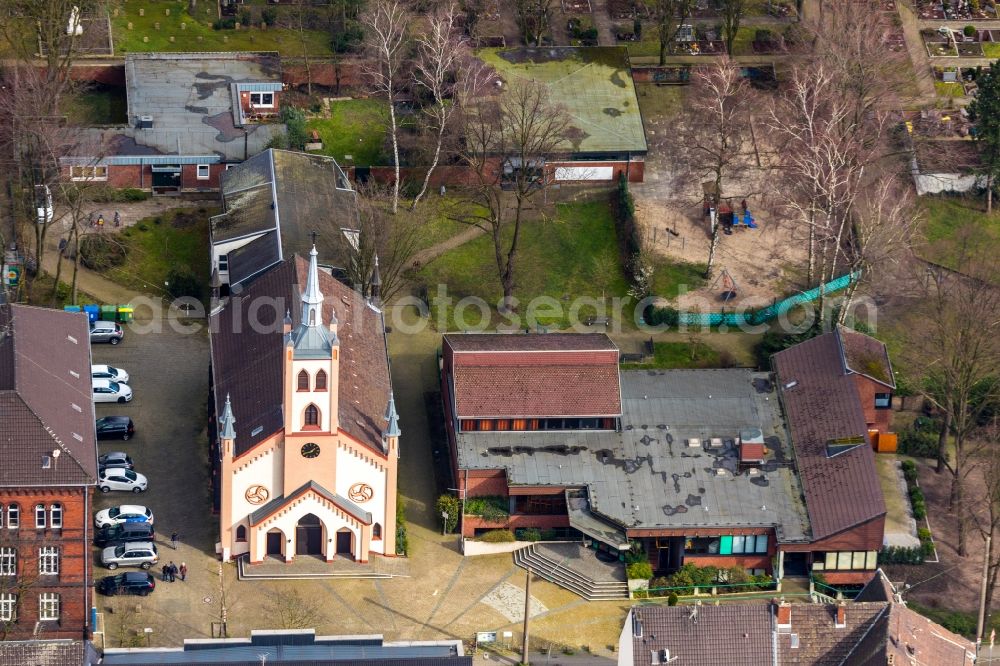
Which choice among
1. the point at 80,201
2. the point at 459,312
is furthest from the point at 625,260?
the point at 80,201

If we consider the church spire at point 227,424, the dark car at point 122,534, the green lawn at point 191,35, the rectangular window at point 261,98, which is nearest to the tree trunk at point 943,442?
the church spire at point 227,424

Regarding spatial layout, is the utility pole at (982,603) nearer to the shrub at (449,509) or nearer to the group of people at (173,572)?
the shrub at (449,509)

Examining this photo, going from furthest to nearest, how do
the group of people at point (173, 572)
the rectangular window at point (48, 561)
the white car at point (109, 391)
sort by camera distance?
the white car at point (109, 391)
the group of people at point (173, 572)
the rectangular window at point (48, 561)

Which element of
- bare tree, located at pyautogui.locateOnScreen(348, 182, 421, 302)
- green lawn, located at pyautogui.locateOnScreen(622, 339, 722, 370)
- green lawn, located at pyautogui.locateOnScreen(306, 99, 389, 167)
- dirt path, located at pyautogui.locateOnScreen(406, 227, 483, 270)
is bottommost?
green lawn, located at pyautogui.locateOnScreen(622, 339, 722, 370)

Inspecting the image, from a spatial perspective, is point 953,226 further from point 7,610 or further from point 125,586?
point 7,610

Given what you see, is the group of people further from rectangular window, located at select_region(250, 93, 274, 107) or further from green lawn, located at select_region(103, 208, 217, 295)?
rectangular window, located at select_region(250, 93, 274, 107)

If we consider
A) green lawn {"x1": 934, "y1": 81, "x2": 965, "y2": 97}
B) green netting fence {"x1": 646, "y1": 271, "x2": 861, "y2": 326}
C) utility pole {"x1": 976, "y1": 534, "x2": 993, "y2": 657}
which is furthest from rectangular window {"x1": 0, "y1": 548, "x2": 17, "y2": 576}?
green lawn {"x1": 934, "y1": 81, "x2": 965, "y2": 97}
